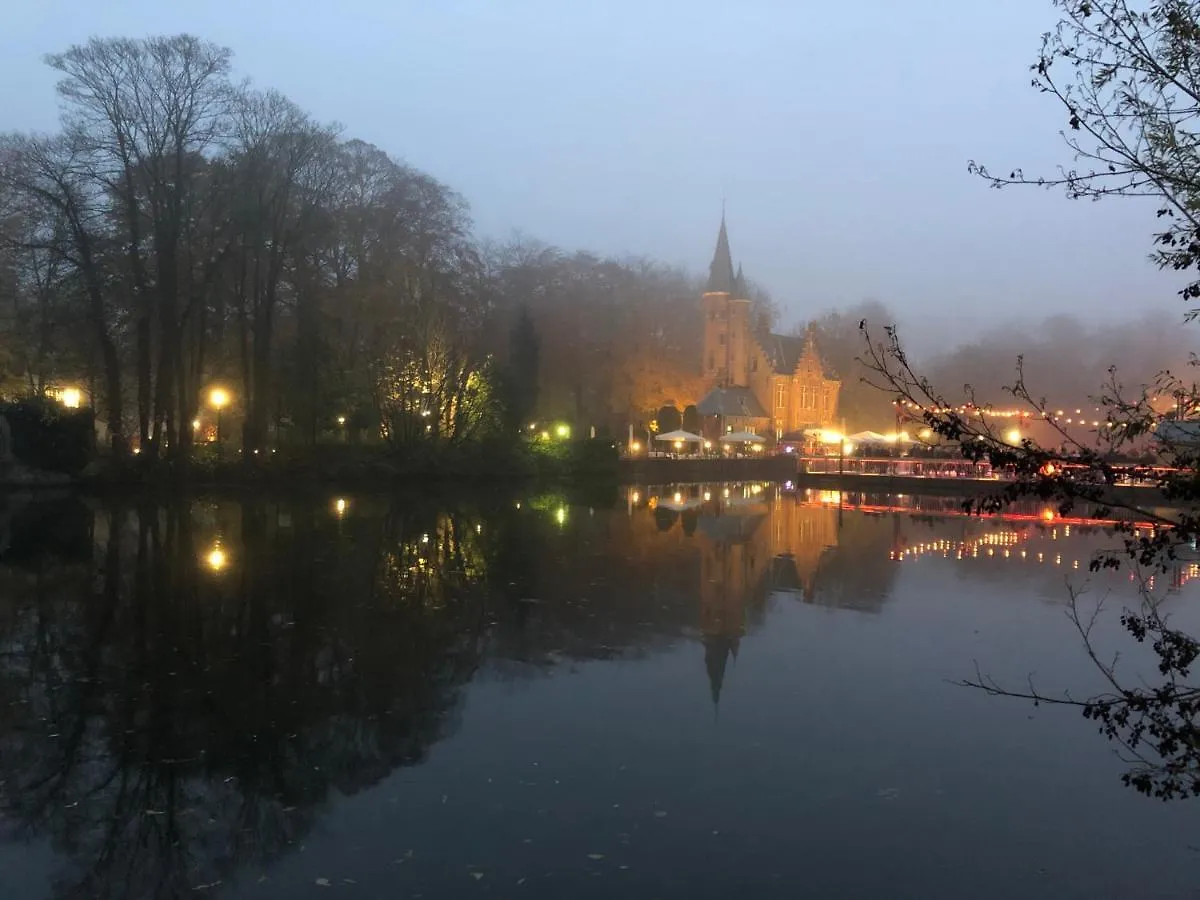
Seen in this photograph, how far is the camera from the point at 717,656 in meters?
10.5

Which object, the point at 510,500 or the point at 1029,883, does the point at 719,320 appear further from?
the point at 1029,883

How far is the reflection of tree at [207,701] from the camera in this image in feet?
19.2

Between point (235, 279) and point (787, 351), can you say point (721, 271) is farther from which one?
point (235, 279)

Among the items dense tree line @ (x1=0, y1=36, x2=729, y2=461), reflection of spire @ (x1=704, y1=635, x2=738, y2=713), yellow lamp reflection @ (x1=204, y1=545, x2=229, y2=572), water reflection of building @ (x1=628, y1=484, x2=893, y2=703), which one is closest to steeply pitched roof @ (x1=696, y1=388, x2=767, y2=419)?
dense tree line @ (x1=0, y1=36, x2=729, y2=461)

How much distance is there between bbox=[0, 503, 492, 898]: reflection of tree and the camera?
19.2 ft

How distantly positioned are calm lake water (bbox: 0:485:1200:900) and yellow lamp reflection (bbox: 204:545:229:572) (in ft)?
0.53

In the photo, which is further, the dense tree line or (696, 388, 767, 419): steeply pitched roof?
(696, 388, 767, 419): steeply pitched roof

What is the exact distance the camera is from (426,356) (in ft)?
136

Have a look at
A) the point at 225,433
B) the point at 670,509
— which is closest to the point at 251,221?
the point at 225,433

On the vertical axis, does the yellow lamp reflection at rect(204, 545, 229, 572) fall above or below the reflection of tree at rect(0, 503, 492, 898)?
Result: above

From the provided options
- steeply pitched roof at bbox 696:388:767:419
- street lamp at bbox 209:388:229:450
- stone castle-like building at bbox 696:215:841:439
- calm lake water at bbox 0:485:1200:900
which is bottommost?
calm lake water at bbox 0:485:1200:900

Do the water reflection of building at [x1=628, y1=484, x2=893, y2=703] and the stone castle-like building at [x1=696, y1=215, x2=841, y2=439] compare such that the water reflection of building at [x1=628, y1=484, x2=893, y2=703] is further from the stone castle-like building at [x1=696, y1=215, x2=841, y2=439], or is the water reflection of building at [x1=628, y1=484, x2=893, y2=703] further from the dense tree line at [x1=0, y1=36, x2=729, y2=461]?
the stone castle-like building at [x1=696, y1=215, x2=841, y2=439]

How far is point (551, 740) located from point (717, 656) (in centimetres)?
333

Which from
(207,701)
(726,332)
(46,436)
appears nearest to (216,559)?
(207,701)
